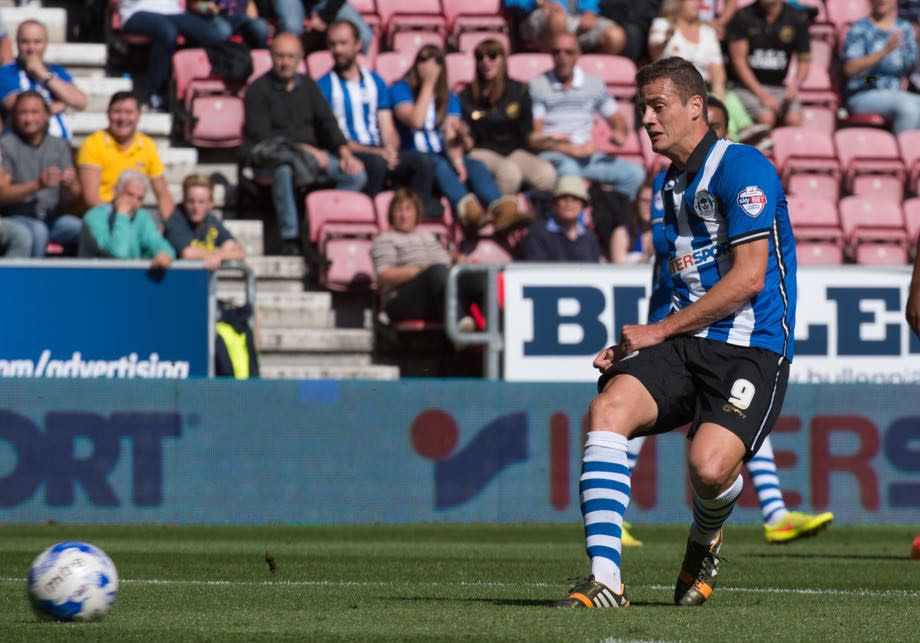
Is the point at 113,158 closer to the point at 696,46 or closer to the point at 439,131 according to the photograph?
the point at 439,131

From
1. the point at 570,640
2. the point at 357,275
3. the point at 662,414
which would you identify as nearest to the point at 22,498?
the point at 357,275

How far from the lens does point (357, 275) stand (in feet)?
47.3

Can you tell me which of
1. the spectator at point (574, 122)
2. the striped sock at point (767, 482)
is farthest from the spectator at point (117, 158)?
the striped sock at point (767, 482)

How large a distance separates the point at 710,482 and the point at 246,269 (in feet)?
25.3

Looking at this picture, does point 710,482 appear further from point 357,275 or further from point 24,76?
point 24,76

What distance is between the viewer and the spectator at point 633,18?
57.3 ft

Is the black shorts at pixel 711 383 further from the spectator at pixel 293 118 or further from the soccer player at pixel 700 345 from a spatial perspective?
the spectator at pixel 293 118

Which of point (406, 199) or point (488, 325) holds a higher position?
point (406, 199)

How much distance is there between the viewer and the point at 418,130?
51.2 ft

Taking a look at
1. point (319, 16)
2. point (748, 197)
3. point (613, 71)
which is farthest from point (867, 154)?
point (748, 197)

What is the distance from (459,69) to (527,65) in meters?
0.77

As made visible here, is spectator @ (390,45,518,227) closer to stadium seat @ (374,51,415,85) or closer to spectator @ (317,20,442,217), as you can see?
spectator @ (317,20,442,217)

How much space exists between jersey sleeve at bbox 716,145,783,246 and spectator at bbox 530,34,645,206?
9.56m

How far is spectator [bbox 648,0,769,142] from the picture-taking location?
661 inches
